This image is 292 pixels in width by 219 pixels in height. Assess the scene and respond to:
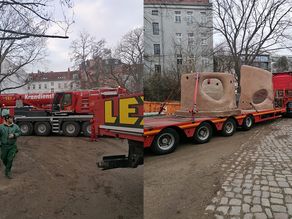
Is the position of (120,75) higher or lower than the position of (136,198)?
higher

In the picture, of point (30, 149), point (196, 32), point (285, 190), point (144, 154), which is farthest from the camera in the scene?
→ point (285, 190)

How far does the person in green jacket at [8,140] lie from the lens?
1.32 m

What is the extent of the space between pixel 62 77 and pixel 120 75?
0.70m

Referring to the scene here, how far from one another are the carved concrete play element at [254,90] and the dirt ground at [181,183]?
1173 mm

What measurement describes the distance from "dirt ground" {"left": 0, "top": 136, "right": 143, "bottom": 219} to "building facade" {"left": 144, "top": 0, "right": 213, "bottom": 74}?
16.4 inches

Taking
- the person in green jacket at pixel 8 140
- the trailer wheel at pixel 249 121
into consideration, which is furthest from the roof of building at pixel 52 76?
the trailer wheel at pixel 249 121

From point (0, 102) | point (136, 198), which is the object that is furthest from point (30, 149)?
point (136, 198)

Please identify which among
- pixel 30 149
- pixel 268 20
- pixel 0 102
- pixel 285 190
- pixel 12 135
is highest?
pixel 268 20

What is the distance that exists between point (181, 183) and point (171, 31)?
0.70 metres

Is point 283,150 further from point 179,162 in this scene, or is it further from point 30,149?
point 30,149

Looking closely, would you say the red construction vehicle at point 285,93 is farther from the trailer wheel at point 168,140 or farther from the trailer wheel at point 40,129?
the trailer wheel at point 40,129

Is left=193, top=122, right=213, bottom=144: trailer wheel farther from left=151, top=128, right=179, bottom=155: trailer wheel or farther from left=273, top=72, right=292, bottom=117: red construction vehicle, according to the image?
left=273, top=72, right=292, bottom=117: red construction vehicle

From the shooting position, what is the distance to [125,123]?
998 millimetres

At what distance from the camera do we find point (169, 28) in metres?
0.78
